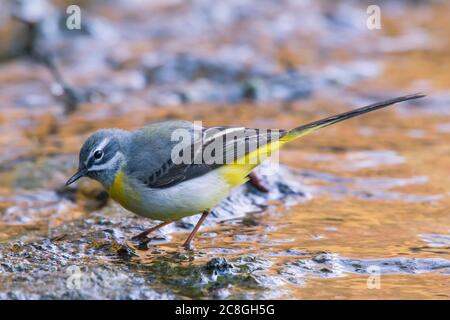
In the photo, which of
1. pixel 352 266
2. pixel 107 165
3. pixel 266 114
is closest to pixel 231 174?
pixel 107 165

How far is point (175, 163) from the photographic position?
6.68m

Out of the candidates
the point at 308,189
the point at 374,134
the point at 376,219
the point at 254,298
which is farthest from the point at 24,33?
the point at 254,298

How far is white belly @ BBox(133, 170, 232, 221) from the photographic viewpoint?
6461 mm

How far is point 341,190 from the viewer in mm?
8336

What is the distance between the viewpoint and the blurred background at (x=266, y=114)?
6.25 m

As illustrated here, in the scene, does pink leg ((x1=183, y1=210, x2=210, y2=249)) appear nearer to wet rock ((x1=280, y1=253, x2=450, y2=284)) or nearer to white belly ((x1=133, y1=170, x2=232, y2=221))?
white belly ((x1=133, y1=170, x2=232, y2=221))

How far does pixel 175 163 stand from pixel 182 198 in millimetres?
325

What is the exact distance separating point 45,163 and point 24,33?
5.51 metres

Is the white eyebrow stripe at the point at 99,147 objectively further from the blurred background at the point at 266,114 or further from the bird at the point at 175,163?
the blurred background at the point at 266,114

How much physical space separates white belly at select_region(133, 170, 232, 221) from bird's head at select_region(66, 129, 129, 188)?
1.02ft

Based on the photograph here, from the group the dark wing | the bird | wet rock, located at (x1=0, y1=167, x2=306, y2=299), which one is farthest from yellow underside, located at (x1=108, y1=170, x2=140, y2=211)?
wet rock, located at (x1=0, y1=167, x2=306, y2=299)

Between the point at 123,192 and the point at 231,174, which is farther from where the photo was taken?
the point at 231,174

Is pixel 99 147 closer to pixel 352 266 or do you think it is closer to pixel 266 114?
pixel 352 266

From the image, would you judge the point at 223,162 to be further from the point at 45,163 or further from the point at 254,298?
the point at 45,163
